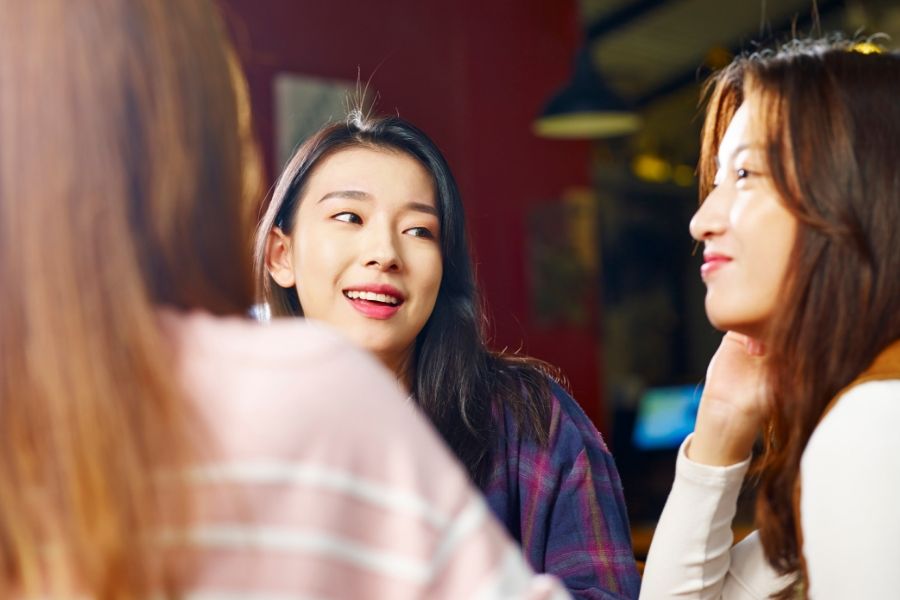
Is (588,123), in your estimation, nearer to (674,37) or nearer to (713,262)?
(713,262)

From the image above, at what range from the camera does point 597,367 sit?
667 centimetres

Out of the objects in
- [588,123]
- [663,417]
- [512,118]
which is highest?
[512,118]

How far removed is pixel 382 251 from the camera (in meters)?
1.78

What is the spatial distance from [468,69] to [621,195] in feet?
18.1

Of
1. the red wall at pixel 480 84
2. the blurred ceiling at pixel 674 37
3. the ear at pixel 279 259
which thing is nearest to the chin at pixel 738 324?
the ear at pixel 279 259

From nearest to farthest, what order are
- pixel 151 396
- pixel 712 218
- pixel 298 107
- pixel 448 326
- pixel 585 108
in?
pixel 151 396, pixel 712 218, pixel 448 326, pixel 298 107, pixel 585 108

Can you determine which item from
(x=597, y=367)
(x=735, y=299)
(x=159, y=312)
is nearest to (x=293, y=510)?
(x=159, y=312)

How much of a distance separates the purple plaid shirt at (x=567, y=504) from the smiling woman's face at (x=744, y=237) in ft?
1.68

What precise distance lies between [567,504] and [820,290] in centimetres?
66

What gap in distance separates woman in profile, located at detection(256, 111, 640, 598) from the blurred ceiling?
7.19 meters

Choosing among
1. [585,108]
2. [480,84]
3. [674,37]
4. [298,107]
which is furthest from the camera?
[674,37]

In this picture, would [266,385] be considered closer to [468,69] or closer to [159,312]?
[159,312]

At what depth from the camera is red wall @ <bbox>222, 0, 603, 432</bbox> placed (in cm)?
509

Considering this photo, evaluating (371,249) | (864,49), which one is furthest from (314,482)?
(371,249)
